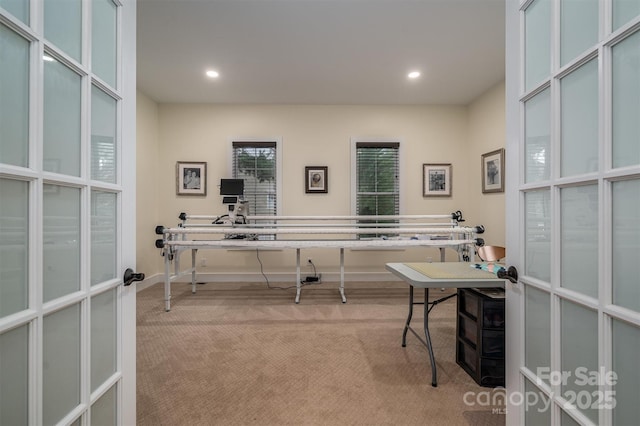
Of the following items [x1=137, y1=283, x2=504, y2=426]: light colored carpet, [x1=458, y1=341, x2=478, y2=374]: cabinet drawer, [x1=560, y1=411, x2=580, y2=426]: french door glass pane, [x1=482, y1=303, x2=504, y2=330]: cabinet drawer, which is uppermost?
[x1=560, y1=411, x2=580, y2=426]: french door glass pane

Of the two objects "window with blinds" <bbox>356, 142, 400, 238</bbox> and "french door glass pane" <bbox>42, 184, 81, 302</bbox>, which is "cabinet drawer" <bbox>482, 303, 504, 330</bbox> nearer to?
"french door glass pane" <bbox>42, 184, 81, 302</bbox>

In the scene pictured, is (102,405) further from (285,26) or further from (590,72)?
(285,26)

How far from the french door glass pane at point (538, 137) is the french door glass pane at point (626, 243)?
0.71ft

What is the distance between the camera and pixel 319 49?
2.66m

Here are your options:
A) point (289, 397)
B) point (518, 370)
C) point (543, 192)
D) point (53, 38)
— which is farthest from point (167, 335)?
point (543, 192)

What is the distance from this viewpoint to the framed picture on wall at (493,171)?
3.33 meters

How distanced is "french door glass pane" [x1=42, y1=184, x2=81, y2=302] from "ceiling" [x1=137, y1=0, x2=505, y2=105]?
7.15 ft

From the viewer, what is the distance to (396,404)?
4.76ft

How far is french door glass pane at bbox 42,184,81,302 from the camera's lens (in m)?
0.63

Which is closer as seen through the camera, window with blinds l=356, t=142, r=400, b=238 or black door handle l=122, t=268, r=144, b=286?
black door handle l=122, t=268, r=144, b=286

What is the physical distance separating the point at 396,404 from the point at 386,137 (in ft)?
11.3

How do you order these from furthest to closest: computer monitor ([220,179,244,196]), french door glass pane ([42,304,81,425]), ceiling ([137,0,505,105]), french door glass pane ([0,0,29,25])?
computer monitor ([220,179,244,196]), ceiling ([137,0,505,105]), french door glass pane ([42,304,81,425]), french door glass pane ([0,0,29,25])

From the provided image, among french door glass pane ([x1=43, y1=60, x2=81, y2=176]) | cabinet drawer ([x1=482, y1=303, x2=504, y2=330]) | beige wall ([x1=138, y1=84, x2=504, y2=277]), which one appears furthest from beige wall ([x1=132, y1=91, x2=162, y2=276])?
cabinet drawer ([x1=482, y1=303, x2=504, y2=330])

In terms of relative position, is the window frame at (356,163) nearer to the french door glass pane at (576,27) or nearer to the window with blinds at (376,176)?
the window with blinds at (376,176)
